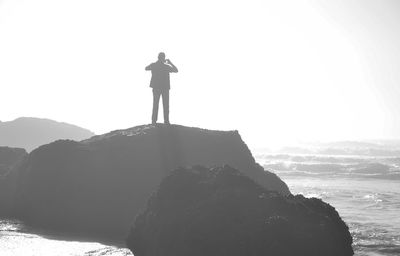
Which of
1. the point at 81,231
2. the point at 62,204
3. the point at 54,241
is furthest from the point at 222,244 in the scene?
the point at 62,204

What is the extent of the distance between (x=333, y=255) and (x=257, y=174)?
7853 mm

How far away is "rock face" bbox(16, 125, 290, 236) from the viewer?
40.6 feet

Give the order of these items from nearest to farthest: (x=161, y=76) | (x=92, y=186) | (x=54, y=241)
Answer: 1. (x=54, y=241)
2. (x=92, y=186)
3. (x=161, y=76)

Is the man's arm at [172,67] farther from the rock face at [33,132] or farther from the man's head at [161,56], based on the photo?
the rock face at [33,132]

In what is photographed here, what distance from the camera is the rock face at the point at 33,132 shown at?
57.4 metres

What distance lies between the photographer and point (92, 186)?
1284 cm

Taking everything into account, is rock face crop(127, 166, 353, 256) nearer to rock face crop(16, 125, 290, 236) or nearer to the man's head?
rock face crop(16, 125, 290, 236)

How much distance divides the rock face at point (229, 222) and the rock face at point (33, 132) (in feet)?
165

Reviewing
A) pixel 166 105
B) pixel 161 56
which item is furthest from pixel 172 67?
pixel 166 105

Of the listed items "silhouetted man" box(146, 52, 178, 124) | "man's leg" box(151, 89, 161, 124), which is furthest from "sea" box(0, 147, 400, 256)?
"silhouetted man" box(146, 52, 178, 124)

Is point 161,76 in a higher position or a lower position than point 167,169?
higher

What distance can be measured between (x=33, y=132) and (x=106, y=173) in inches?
2101

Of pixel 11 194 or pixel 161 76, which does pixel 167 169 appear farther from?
pixel 11 194

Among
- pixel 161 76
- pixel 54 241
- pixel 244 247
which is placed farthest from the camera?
pixel 161 76
